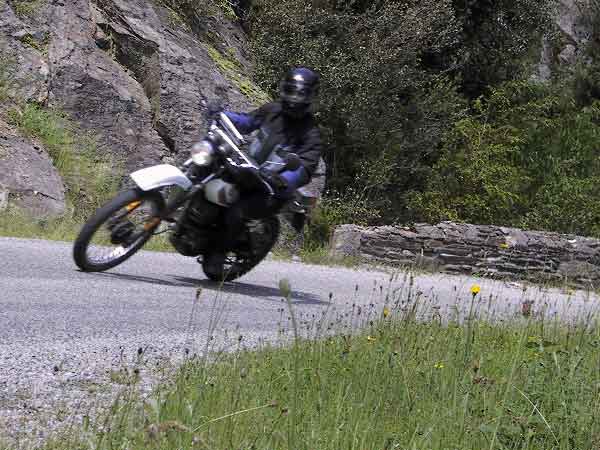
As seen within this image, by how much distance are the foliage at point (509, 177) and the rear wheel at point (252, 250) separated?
13.8 meters

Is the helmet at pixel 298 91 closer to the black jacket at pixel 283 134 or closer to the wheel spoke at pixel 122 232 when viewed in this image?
the black jacket at pixel 283 134

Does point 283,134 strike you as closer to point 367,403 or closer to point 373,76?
point 367,403

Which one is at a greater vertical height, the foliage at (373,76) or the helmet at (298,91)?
the foliage at (373,76)

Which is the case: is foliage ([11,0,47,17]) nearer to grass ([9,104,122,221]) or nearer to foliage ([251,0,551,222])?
grass ([9,104,122,221])

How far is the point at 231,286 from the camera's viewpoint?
305 inches

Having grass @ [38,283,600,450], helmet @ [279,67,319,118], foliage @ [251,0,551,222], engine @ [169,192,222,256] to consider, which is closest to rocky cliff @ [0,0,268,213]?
foliage @ [251,0,551,222]

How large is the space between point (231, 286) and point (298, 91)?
6.00 ft

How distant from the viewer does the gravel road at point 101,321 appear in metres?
3.46

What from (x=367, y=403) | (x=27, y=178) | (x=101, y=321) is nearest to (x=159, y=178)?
(x=101, y=321)

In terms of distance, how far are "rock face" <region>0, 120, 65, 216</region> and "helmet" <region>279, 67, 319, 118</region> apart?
4.73 metres

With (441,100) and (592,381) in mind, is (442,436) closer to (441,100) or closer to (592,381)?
(592,381)

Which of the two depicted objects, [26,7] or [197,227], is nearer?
[197,227]

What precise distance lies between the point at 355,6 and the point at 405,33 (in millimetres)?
1824

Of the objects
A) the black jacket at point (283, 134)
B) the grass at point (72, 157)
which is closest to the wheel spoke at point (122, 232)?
the black jacket at point (283, 134)
